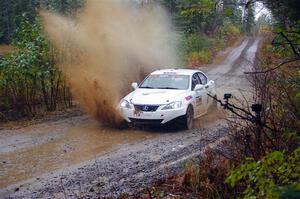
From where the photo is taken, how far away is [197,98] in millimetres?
13586

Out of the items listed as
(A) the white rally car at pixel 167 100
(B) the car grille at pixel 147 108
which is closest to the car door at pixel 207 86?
(A) the white rally car at pixel 167 100

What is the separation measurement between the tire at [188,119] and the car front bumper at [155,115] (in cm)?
22

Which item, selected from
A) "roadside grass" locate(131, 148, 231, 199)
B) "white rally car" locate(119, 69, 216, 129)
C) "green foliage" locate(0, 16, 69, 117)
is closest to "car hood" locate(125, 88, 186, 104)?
"white rally car" locate(119, 69, 216, 129)

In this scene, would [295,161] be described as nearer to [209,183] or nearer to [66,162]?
[209,183]

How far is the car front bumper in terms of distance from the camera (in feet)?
40.7

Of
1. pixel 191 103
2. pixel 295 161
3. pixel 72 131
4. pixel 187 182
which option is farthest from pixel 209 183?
pixel 72 131

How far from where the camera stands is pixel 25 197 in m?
7.51

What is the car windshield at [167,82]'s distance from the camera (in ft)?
44.6

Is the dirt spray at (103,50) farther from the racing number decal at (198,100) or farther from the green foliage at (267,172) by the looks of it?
the green foliage at (267,172)

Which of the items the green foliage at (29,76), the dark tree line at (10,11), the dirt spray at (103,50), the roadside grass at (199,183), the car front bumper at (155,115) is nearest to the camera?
the roadside grass at (199,183)

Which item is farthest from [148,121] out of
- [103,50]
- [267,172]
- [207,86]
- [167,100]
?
[267,172]

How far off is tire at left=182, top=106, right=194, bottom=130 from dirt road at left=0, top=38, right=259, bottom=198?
0.71 ft

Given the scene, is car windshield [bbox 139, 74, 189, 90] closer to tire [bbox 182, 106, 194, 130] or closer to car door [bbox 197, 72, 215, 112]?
tire [bbox 182, 106, 194, 130]

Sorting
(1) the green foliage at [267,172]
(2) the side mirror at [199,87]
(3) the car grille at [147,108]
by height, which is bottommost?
(3) the car grille at [147,108]
